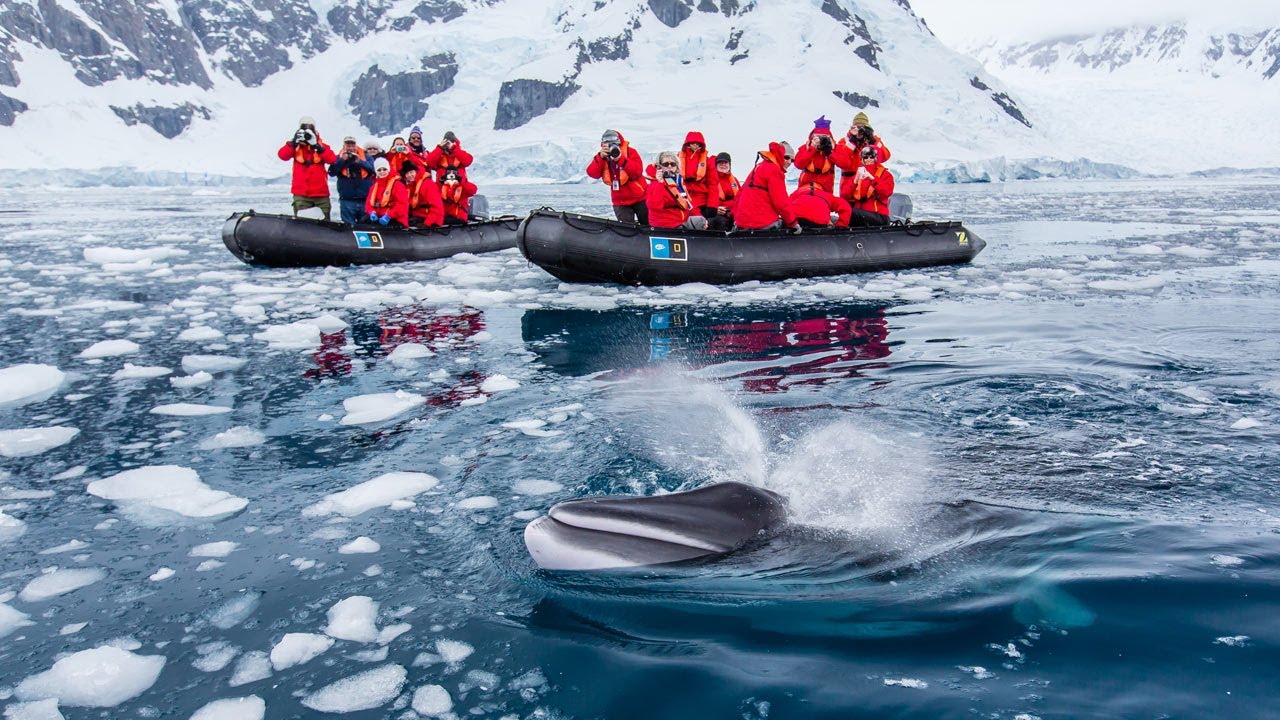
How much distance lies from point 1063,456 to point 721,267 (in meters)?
7.84

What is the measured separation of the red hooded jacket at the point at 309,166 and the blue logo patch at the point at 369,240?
1.47 metres

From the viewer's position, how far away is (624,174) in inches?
540

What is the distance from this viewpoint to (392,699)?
110 inches

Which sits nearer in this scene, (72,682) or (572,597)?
(72,682)

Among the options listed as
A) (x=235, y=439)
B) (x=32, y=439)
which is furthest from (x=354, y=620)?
(x=32, y=439)

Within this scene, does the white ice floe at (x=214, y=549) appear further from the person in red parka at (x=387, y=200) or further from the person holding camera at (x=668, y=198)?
the person in red parka at (x=387, y=200)

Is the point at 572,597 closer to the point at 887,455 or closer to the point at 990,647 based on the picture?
the point at 990,647

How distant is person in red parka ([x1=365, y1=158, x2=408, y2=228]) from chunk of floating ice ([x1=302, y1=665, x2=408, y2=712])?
44.6 ft

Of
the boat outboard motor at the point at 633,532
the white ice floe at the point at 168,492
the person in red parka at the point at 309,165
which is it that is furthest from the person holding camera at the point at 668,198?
the boat outboard motor at the point at 633,532

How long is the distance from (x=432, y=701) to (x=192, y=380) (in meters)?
5.33

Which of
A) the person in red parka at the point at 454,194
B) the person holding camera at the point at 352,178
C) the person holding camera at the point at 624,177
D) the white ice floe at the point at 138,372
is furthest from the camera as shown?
the person in red parka at the point at 454,194

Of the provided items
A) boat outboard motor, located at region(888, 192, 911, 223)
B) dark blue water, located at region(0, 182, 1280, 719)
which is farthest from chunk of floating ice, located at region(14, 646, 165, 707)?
boat outboard motor, located at region(888, 192, 911, 223)

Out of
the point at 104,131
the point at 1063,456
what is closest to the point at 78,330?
the point at 1063,456

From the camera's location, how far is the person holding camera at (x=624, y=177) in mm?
13508
